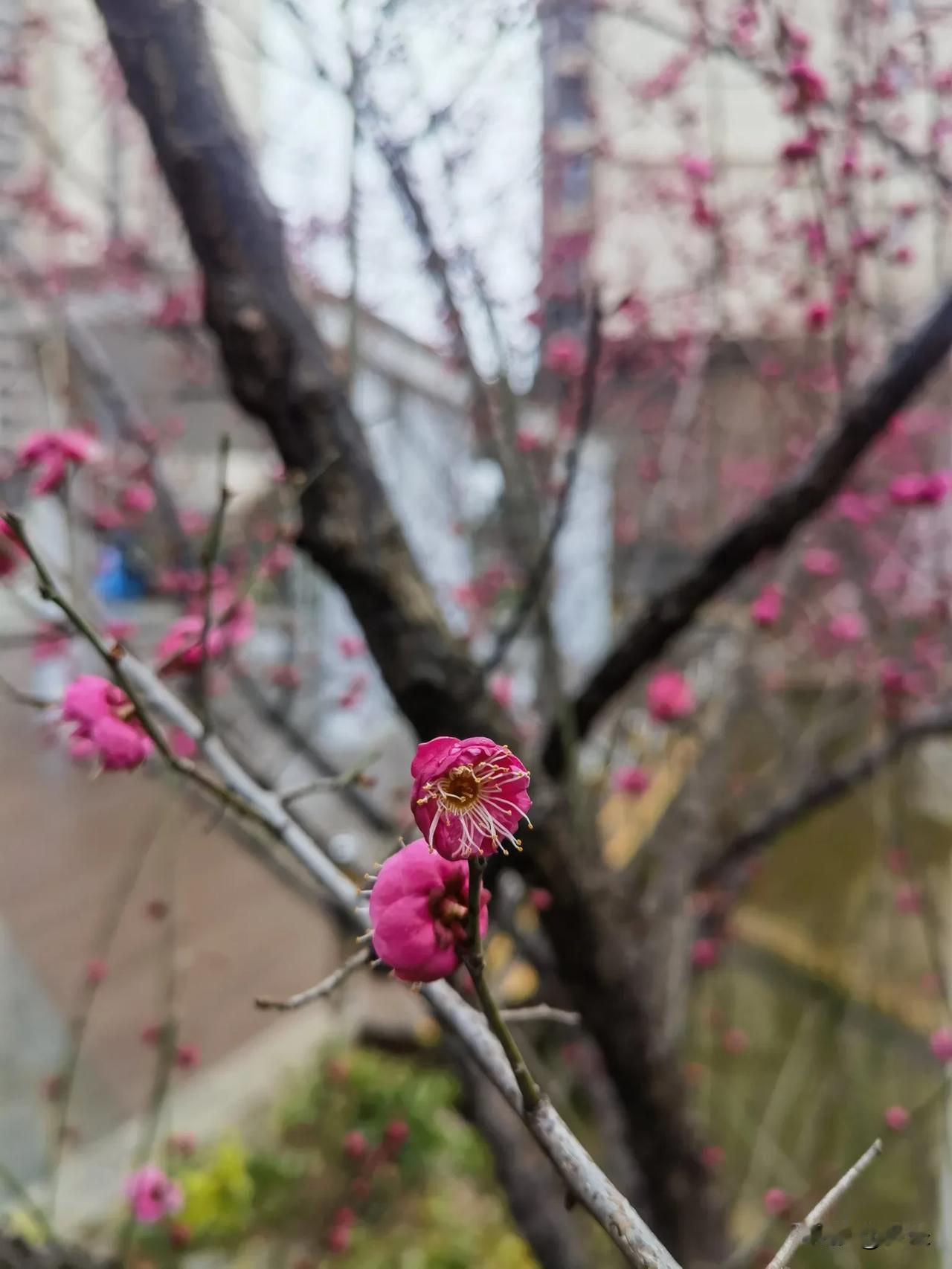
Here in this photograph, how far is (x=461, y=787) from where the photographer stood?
0.80 feet

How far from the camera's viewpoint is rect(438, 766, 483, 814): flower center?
0.24 m

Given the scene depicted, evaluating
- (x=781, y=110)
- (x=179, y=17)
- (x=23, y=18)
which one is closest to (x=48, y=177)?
(x=23, y=18)

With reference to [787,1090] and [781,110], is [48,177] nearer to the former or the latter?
[781,110]

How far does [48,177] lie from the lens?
200cm

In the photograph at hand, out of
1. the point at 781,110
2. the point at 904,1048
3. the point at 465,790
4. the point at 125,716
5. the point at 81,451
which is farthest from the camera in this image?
the point at 904,1048

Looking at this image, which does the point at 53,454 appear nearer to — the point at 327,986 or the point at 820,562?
the point at 327,986

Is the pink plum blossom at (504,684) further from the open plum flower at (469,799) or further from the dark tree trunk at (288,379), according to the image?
the open plum flower at (469,799)

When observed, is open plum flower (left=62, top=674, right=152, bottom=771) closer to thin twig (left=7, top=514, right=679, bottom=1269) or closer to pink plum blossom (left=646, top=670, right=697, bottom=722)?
thin twig (left=7, top=514, right=679, bottom=1269)

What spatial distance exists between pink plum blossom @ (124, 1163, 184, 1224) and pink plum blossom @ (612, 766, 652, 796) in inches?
41.2

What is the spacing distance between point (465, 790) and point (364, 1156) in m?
2.14

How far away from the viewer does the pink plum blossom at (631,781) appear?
1.76m

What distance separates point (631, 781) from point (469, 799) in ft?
5.16

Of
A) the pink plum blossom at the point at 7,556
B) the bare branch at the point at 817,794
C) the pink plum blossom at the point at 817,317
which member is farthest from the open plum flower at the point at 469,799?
the bare branch at the point at 817,794

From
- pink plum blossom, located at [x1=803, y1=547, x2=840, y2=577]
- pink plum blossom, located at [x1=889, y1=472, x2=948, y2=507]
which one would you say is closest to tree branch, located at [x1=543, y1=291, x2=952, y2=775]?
pink plum blossom, located at [x1=889, y1=472, x2=948, y2=507]
